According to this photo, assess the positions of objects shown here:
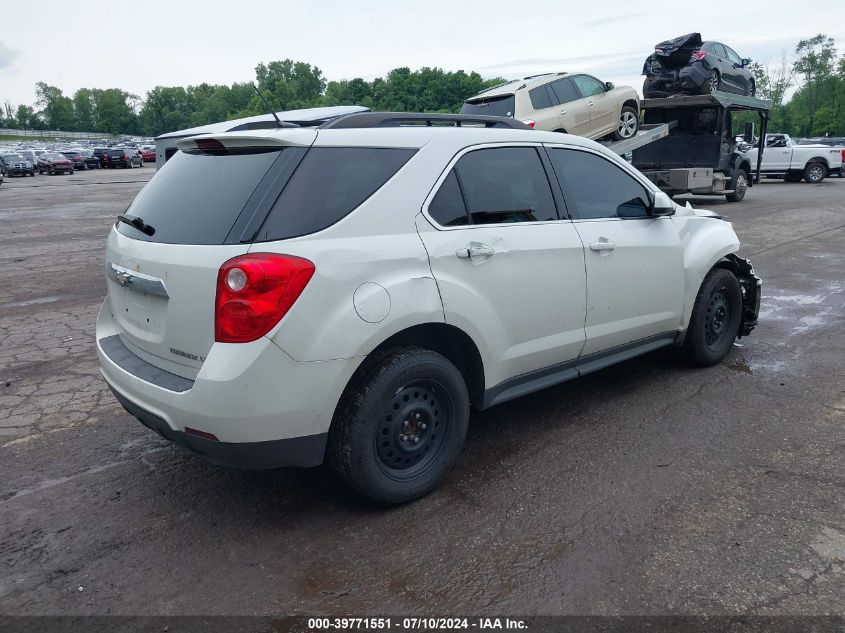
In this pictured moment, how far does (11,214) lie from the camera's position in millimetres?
18094

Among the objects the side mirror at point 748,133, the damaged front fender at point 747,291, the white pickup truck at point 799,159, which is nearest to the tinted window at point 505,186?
the damaged front fender at point 747,291

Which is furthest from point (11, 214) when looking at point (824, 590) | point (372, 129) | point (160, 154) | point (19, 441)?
Answer: point (824, 590)

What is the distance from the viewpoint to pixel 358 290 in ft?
9.76

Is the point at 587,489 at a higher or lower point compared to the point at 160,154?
lower

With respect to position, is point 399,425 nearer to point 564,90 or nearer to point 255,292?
point 255,292

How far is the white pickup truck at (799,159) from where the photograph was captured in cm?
2503

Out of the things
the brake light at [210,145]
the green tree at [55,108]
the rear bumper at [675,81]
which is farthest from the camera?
the green tree at [55,108]

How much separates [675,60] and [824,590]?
14.2 meters

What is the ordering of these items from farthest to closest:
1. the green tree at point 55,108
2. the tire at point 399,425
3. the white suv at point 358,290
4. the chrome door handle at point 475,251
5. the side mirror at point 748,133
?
the green tree at point 55,108, the side mirror at point 748,133, the chrome door handle at point 475,251, the tire at point 399,425, the white suv at point 358,290

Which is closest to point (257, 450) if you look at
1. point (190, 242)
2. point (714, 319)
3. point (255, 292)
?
point (255, 292)

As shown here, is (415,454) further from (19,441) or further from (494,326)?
(19,441)

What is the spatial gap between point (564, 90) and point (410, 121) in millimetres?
10966

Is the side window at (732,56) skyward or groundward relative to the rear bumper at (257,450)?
skyward

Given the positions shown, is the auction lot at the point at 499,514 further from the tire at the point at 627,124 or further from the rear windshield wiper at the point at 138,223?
the tire at the point at 627,124
